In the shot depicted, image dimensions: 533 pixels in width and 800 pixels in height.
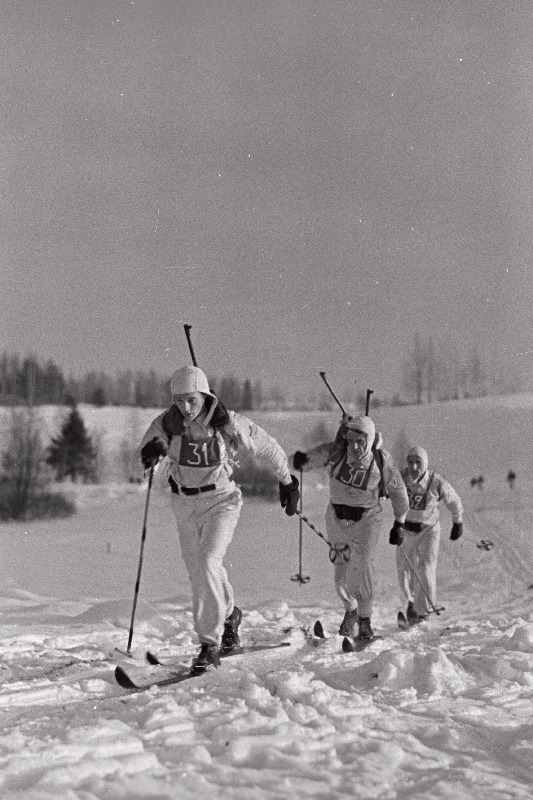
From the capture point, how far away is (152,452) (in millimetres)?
6195

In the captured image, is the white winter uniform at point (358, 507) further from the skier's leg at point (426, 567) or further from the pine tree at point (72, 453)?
the pine tree at point (72, 453)

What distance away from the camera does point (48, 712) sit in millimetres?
4633

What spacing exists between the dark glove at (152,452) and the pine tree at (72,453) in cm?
2100

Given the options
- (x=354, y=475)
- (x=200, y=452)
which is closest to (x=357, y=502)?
(x=354, y=475)

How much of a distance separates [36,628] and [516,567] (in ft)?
49.9

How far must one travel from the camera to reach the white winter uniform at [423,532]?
10570mm

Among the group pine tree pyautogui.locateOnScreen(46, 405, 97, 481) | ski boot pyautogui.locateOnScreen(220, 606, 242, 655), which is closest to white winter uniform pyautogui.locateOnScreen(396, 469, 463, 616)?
ski boot pyautogui.locateOnScreen(220, 606, 242, 655)

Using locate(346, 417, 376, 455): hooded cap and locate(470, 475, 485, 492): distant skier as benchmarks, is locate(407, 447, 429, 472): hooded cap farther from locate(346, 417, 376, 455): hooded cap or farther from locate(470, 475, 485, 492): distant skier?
locate(470, 475, 485, 492): distant skier

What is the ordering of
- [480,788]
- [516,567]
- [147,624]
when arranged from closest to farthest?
[480,788] → [147,624] → [516,567]

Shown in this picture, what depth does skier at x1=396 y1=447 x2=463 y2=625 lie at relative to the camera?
10570mm

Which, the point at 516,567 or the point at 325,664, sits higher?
the point at 325,664

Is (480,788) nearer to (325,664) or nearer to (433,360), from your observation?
(325,664)

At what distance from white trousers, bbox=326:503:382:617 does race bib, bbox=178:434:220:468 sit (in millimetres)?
2581

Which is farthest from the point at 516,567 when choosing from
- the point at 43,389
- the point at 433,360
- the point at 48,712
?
the point at 433,360
